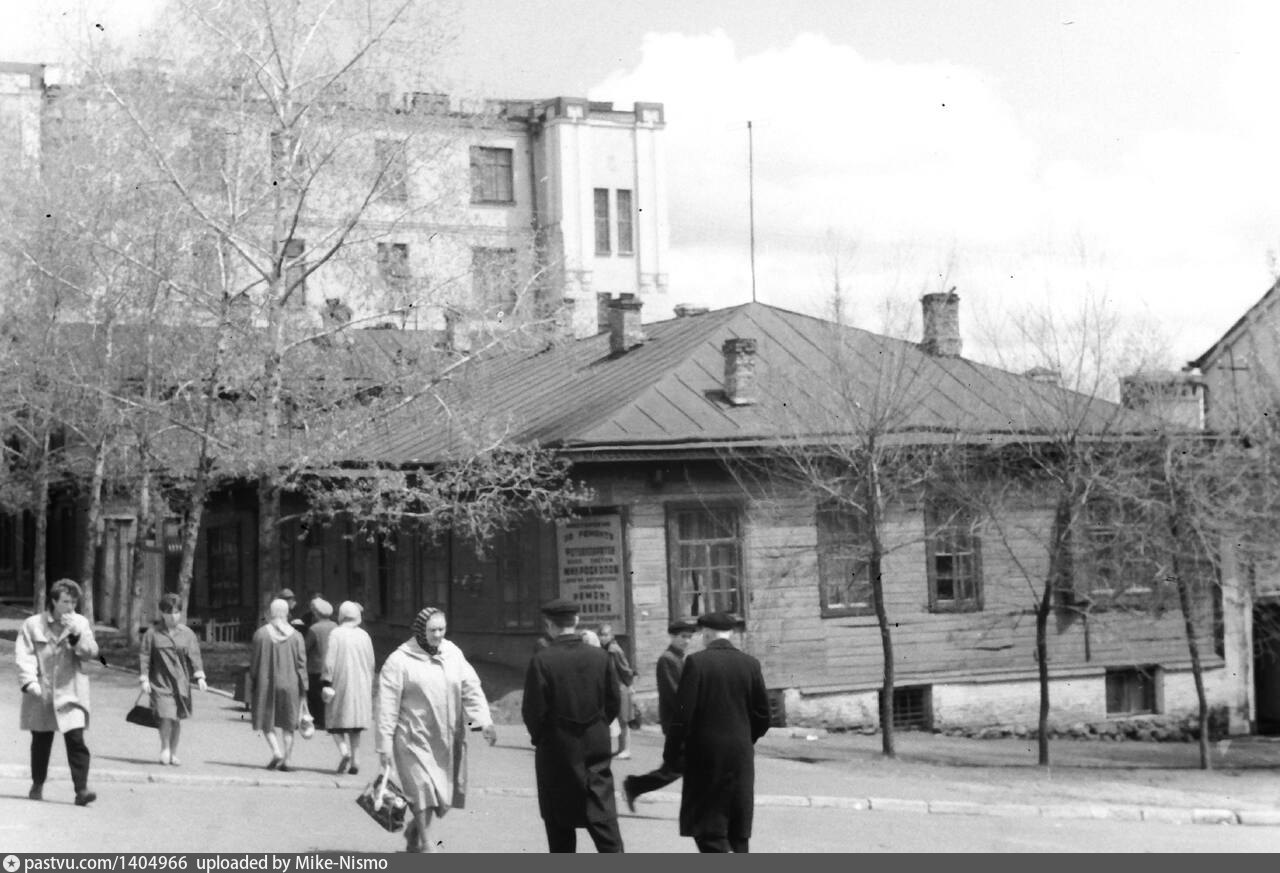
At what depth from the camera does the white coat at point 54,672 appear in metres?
13.5

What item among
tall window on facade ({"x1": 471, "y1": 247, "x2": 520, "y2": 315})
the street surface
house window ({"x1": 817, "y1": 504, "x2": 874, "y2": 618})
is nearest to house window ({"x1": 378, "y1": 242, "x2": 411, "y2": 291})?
tall window on facade ({"x1": 471, "y1": 247, "x2": 520, "y2": 315})

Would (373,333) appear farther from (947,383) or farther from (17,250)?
(947,383)

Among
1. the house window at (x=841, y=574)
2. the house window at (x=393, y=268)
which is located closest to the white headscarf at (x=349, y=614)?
the house window at (x=393, y=268)

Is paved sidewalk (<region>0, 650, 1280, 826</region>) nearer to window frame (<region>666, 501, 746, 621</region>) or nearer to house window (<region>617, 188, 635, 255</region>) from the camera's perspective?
window frame (<region>666, 501, 746, 621</region>)

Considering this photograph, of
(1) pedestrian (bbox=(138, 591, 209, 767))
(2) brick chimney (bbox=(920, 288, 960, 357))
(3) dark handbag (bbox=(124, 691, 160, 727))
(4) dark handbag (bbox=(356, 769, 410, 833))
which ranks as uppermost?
(2) brick chimney (bbox=(920, 288, 960, 357))

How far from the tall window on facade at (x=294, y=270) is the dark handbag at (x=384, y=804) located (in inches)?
599

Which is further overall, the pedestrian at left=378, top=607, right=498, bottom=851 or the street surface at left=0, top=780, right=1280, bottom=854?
the street surface at left=0, top=780, right=1280, bottom=854

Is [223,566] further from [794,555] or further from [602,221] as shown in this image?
[602,221]

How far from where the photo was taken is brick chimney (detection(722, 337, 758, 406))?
2762 centimetres

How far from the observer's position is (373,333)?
2772 centimetres

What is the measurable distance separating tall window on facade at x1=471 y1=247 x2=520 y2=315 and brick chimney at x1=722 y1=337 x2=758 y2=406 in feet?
11.9

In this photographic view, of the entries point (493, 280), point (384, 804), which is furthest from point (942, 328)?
point (384, 804)

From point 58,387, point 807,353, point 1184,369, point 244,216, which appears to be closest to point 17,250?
point 58,387

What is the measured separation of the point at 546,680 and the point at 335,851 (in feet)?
8.44
